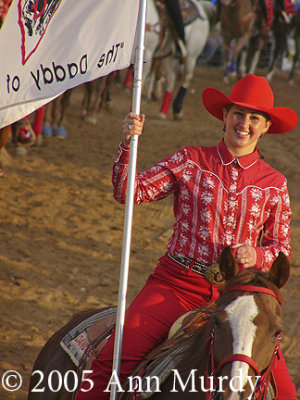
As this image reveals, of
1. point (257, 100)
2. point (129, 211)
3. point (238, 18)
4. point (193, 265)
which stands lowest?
point (193, 265)

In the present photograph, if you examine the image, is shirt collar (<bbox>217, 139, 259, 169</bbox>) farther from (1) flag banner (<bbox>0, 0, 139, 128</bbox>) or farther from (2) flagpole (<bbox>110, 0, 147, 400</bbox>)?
(1) flag banner (<bbox>0, 0, 139, 128</bbox>)

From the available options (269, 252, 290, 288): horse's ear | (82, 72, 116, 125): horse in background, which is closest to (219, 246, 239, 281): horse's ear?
(269, 252, 290, 288): horse's ear

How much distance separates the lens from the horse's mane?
259 centimetres

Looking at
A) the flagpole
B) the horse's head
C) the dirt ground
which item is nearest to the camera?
the horse's head

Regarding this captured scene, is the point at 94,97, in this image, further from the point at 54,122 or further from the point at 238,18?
the point at 238,18

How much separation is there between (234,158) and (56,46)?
116cm

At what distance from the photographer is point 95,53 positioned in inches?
129

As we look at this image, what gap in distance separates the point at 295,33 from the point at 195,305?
17307 mm

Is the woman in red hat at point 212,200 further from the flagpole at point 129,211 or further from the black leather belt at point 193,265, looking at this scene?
the flagpole at point 129,211

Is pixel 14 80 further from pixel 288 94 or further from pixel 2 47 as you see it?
pixel 288 94

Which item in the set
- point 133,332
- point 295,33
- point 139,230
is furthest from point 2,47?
point 295,33

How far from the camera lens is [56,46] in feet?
10.7

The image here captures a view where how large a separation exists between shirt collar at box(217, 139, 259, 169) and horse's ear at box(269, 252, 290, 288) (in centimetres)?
83

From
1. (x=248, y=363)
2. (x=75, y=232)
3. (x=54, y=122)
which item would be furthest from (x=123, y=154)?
(x=54, y=122)
